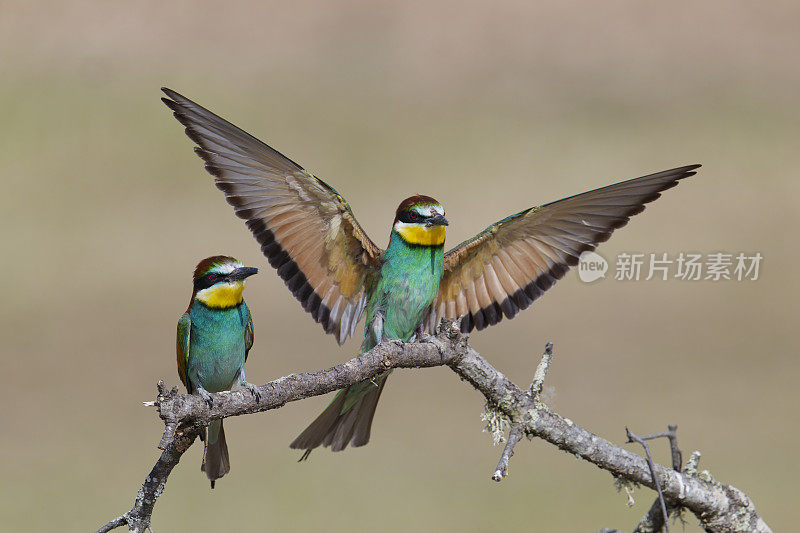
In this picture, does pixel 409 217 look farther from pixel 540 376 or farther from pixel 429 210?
pixel 540 376

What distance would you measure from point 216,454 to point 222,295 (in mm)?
298

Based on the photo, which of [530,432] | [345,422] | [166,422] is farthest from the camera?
[345,422]

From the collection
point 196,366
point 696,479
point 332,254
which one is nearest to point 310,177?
point 332,254

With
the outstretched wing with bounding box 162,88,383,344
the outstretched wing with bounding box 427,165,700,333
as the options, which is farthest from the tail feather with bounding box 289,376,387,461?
the outstretched wing with bounding box 427,165,700,333

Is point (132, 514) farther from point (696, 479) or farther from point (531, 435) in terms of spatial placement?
point (696, 479)

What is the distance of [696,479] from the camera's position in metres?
1.67

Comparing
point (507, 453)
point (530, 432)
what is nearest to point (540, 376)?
point (530, 432)

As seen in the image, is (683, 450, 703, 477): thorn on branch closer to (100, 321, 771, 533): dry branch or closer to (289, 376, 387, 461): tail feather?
(100, 321, 771, 533): dry branch

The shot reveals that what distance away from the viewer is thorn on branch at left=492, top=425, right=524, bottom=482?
137cm

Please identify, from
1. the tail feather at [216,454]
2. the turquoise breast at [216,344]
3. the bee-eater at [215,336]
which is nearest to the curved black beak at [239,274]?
the bee-eater at [215,336]

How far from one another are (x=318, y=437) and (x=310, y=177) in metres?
0.54

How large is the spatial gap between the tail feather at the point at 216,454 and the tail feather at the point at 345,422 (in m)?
0.22

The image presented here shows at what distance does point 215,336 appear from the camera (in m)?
1.82

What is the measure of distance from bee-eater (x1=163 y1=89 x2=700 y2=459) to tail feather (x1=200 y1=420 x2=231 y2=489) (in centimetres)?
17
